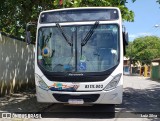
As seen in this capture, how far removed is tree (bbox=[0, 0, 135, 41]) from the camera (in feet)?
44.6

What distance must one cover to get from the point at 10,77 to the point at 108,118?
736 centimetres

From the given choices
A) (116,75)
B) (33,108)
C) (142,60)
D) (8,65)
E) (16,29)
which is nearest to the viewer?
(116,75)

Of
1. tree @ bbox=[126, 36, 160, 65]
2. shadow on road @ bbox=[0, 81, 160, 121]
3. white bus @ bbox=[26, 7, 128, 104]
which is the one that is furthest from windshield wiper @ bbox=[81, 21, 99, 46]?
tree @ bbox=[126, 36, 160, 65]

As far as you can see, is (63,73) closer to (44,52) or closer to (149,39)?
(44,52)

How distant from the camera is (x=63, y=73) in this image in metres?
9.87

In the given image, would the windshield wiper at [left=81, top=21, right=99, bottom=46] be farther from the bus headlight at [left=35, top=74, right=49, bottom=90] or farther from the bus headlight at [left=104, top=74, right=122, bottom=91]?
the bus headlight at [left=35, top=74, right=49, bottom=90]

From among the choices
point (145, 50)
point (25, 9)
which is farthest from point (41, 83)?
point (145, 50)

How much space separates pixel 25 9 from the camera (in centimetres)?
1728

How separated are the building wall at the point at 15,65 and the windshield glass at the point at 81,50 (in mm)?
Result: 5338

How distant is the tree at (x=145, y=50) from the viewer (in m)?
75.4

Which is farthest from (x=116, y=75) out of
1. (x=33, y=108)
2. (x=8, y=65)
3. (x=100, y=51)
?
(x=8, y=65)

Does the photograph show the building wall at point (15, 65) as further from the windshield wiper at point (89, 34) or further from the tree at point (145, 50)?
the tree at point (145, 50)

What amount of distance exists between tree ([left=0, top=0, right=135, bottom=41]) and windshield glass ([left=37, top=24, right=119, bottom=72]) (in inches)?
89.0

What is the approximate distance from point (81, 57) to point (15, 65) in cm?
780
